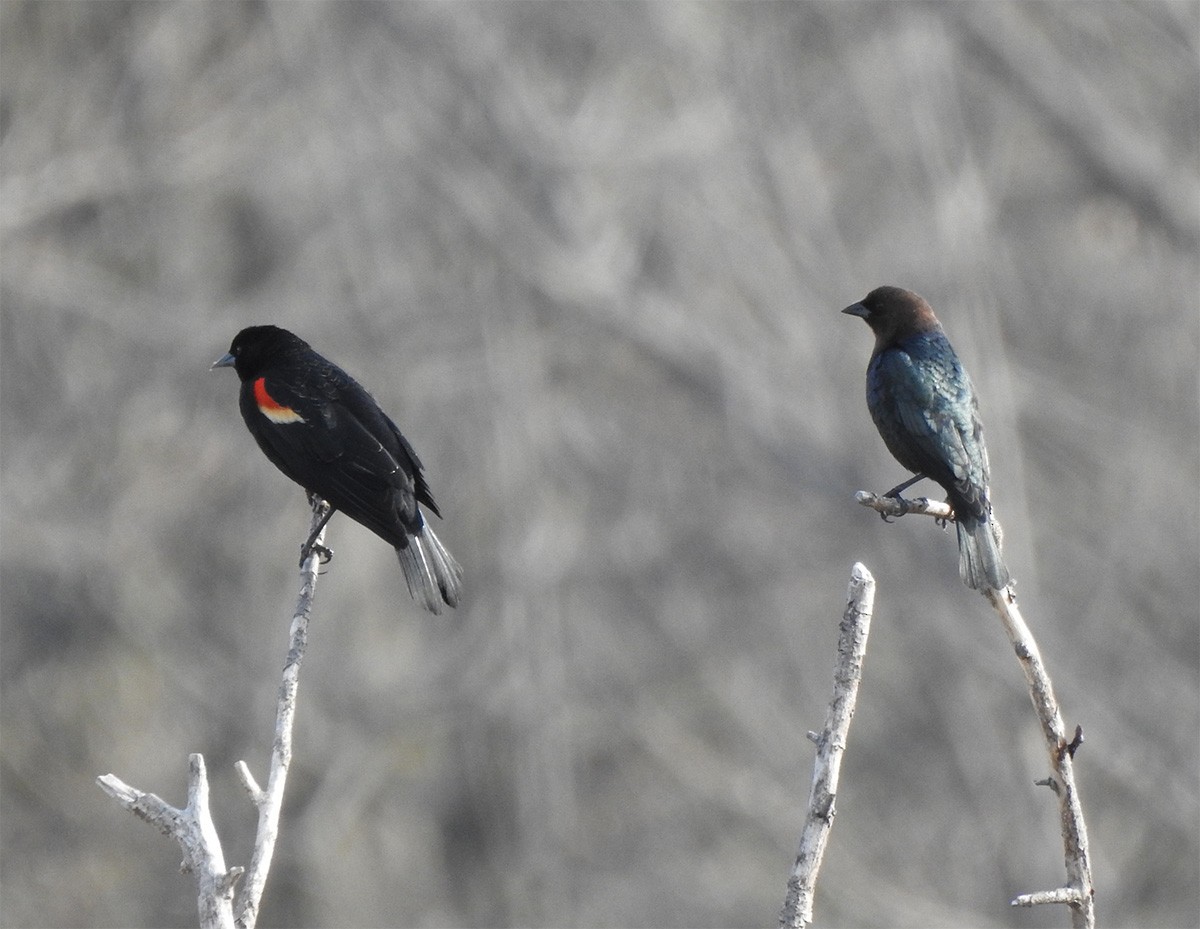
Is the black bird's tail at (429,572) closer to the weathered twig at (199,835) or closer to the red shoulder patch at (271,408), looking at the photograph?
the red shoulder patch at (271,408)

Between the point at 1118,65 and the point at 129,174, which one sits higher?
the point at 1118,65

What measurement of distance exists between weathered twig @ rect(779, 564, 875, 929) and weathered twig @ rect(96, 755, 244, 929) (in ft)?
3.26

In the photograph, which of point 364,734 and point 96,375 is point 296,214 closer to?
point 96,375

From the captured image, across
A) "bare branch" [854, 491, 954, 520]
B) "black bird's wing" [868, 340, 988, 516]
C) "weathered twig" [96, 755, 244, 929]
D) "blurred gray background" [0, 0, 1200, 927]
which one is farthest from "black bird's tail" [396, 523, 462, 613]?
"blurred gray background" [0, 0, 1200, 927]

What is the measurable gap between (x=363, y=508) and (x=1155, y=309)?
9895 mm

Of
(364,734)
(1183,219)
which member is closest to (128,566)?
(364,734)

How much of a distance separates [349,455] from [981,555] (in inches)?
74.6

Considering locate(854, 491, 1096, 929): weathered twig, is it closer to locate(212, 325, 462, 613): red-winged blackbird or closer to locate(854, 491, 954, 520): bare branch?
locate(854, 491, 954, 520): bare branch

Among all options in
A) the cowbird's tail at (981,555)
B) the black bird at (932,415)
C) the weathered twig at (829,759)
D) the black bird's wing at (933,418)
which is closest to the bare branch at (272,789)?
the weathered twig at (829,759)

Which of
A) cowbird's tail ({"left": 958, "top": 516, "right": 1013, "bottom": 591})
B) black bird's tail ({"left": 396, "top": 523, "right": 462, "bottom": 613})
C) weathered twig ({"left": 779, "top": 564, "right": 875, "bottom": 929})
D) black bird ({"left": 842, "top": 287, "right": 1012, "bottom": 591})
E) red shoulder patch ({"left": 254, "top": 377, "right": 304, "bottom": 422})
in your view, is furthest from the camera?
red shoulder patch ({"left": 254, "top": 377, "right": 304, "bottom": 422})

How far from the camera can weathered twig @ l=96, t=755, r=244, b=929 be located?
306cm

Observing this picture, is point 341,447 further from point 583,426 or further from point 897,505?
point 583,426

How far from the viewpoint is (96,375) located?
12.7m

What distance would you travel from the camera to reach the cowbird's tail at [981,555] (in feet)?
15.2
